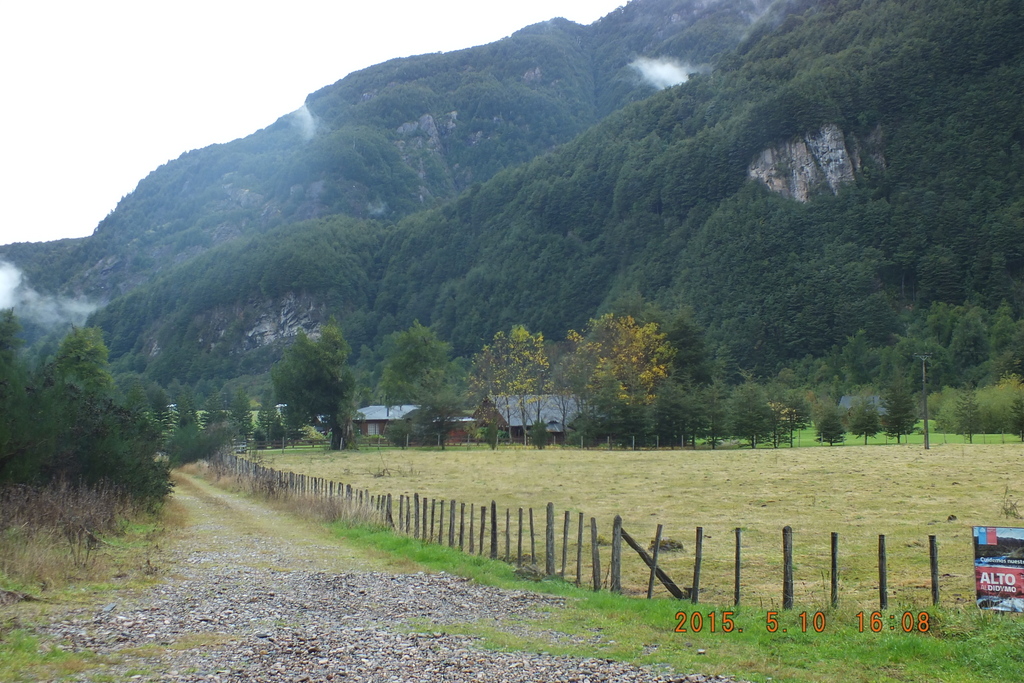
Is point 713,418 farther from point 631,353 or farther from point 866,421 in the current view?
point 866,421

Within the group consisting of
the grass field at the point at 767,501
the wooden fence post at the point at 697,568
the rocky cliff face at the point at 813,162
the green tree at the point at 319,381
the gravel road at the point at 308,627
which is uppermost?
the rocky cliff face at the point at 813,162

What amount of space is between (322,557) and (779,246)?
527 ft

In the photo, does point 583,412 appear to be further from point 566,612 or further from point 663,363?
point 566,612

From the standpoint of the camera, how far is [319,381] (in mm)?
71438

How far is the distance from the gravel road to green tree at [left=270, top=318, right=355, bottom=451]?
54.7 m

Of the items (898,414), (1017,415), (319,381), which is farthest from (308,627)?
(898,414)

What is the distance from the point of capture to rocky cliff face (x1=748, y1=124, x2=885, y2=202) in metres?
183

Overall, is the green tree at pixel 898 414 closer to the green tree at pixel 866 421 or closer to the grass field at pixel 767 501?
the green tree at pixel 866 421

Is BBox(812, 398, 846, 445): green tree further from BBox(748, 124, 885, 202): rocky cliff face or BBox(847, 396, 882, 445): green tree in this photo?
BBox(748, 124, 885, 202): rocky cliff face

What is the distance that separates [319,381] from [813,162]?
496 feet

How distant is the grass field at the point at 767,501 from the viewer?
578 inches

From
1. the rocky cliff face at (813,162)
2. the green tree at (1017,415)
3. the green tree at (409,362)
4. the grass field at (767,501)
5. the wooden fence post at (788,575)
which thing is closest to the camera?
the wooden fence post at (788,575)

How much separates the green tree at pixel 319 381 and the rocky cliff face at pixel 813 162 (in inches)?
5413

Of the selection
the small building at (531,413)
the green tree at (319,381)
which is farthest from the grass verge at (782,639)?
the small building at (531,413)
